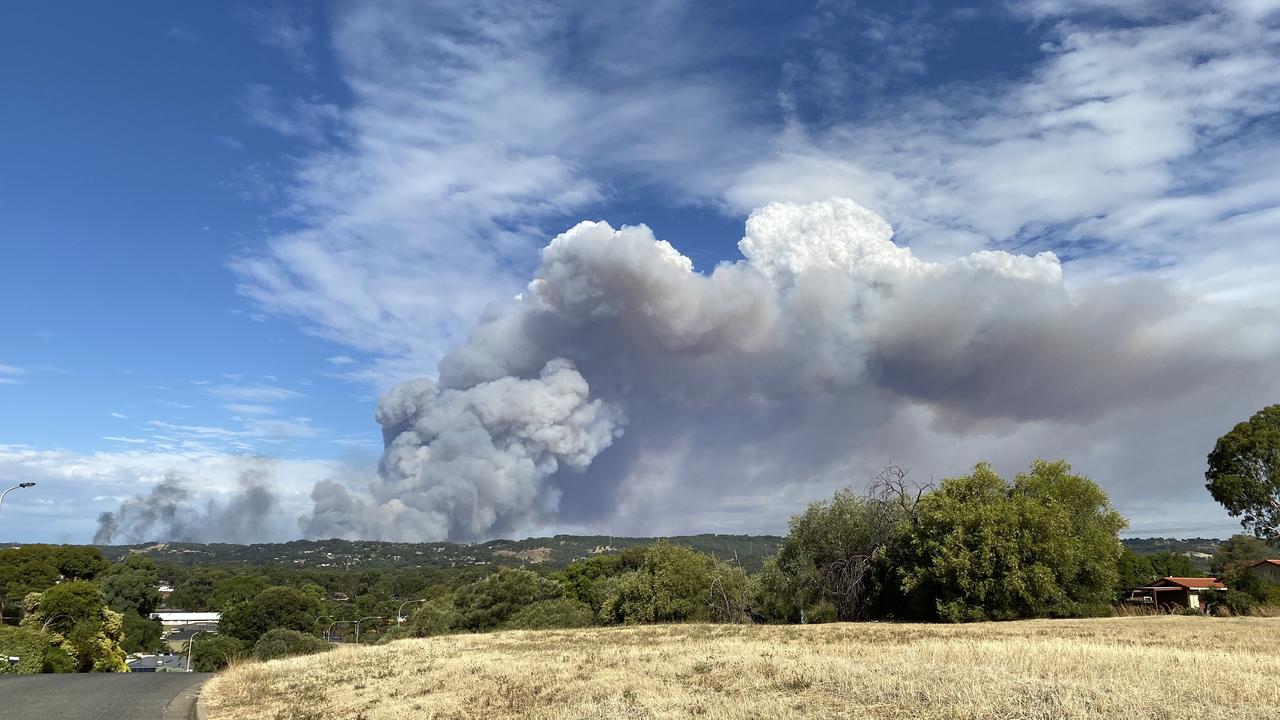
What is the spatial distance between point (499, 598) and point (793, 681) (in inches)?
2327

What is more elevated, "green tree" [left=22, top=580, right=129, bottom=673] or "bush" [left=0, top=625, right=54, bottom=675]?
"bush" [left=0, top=625, right=54, bottom=675]

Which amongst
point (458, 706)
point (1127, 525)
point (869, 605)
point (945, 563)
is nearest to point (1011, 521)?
point (945, 563)

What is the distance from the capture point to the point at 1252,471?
177ft

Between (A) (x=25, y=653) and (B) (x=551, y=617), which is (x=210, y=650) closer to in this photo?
(B) (x=551, y=617)

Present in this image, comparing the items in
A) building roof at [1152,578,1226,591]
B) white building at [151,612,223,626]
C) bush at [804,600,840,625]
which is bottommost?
white building at [151,612,223,626]

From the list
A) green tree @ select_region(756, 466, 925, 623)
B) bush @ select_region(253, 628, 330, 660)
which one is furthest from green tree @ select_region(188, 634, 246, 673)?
green tree @ select_region(756, 466, 925, 623)

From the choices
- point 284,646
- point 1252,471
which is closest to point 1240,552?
point 1252,471

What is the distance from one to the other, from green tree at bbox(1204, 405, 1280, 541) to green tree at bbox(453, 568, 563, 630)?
2156 inches

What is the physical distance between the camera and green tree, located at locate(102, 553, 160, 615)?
113 metres

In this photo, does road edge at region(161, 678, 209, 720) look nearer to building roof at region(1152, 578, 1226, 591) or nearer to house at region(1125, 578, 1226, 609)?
house at region(1125, 578, 1226, 609)

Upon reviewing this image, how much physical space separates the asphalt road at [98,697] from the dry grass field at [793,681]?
0.87 meters

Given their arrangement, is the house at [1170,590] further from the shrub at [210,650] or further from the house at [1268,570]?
the shrub at [210,650]

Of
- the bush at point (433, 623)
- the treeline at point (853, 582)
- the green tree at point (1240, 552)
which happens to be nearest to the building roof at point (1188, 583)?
the treeline at point (853, 582)

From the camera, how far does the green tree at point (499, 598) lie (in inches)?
2707
